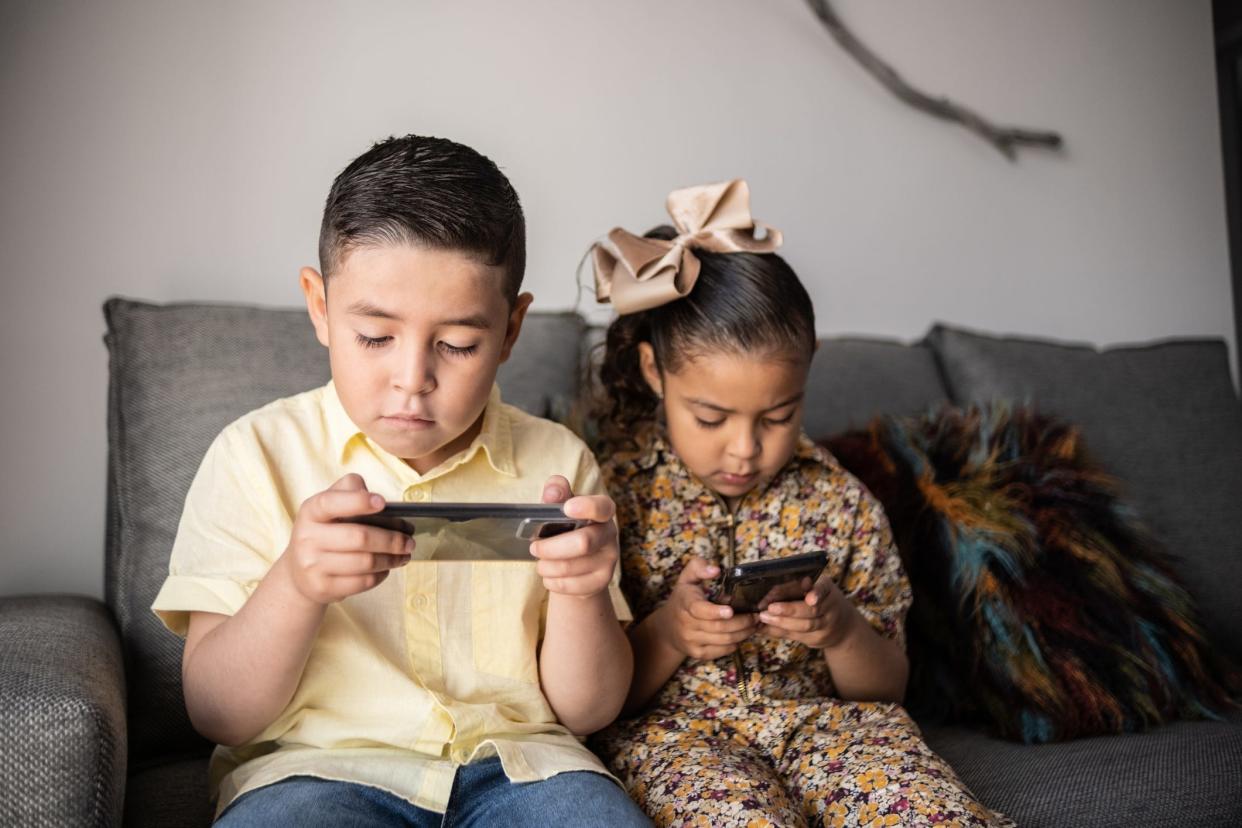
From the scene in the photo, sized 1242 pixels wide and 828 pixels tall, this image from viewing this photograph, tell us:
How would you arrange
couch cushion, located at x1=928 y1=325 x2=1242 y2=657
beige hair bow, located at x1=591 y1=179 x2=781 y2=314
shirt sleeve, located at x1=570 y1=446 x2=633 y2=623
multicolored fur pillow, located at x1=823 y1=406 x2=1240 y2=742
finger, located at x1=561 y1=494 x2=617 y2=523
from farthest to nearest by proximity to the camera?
1. couch cushion, located at x1=928 y1=325 x2=1242 y2=657
2. multicolored fur pillow, located at x1=823 y1=406 x2=1240 y2=742
3. beige hair bow, located at x1=591 y1=179 x2=781 y2=314
4. shirt sleeve, located at x1=570 y1=446 x2=633 y2=623
5. finger, located at x1=561 y1=494 x2=617 y2=523

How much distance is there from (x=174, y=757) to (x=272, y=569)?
53cm

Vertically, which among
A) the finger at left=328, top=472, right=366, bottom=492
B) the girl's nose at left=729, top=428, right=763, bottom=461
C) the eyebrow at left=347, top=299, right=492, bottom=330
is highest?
the eyebrow at left=347, top=299, right=492, bottom=330

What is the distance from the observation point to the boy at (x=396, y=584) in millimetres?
1113

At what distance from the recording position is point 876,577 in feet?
5.15

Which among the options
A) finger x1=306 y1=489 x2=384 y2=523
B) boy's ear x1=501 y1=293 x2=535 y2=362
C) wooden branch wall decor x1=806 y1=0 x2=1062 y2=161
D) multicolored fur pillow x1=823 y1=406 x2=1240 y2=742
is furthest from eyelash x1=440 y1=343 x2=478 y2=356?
wooden branch wall decor x1=806 y1=0 x2=1062 y2=161

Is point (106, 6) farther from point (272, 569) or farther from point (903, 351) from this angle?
point (903, 351)

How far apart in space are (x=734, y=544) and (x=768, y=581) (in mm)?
293

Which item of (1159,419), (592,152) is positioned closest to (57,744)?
(592,152)

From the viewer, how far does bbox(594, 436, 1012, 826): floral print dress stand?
124 centimetres

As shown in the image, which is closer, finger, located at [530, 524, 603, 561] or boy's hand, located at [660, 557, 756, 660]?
finger, located at [530, 524, 603, 561]

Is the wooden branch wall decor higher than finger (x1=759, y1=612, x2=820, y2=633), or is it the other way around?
the wooden branch wall decor

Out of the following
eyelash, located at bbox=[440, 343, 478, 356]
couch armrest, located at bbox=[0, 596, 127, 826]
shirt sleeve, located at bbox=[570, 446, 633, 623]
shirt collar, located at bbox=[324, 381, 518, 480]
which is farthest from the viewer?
shirt sleeve, located at bbox=[570, 446, 633, 623]

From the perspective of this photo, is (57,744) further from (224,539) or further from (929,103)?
(929,103)

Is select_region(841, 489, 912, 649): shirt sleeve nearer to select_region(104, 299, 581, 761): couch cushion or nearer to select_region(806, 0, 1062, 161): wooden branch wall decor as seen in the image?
select_region(104, 299, 581, 761): couch cushion
